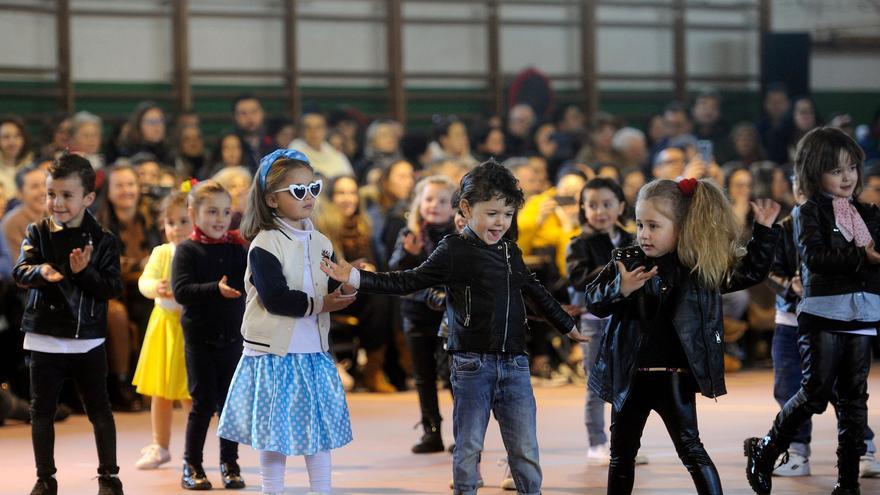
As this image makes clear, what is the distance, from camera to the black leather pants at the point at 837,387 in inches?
183

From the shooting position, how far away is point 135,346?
780 centimetres

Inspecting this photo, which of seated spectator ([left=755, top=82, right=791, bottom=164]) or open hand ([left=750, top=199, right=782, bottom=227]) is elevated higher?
seated spectator ([left=755, top=82, right=791, bottom=164])

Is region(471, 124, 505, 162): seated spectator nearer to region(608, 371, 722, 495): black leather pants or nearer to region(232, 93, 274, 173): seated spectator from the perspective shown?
region(232, 93, 274, 173): seated spectator

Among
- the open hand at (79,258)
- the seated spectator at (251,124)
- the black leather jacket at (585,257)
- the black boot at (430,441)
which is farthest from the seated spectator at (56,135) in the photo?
the black leather jacket at (585,257)

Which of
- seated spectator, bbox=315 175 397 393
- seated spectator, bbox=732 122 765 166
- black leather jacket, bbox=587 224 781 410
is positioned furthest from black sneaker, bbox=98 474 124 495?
seated spectator, bbox=732 122 765 166

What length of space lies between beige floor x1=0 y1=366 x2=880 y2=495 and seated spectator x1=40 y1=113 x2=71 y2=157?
2.43 m

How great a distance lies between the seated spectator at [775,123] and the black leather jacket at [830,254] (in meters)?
7.77

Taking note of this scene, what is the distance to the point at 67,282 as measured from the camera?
4.88 m

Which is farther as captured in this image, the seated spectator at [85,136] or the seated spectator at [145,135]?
the seated spectator at [145,135]

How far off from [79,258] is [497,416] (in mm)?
1679

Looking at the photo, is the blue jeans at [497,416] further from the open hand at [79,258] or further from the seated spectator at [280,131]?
the seated spectator at [280,131]

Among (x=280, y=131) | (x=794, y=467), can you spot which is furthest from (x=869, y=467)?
(x=280, y=131)

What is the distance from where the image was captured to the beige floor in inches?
201

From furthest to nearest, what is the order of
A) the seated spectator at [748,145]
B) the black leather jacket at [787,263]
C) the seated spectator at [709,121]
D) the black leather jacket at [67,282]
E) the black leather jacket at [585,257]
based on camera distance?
the seated spectator at [709,121]
the seated spectator at [748,145]
the black leather jacket at [585,257]
the black leather jacket at [787,263]
the black leather jacket at [67,282]
